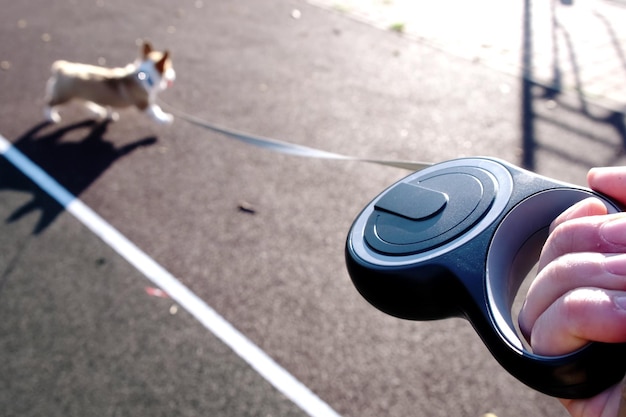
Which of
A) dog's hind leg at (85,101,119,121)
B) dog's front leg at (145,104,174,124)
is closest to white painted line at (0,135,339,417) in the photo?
dog's hind leg at (85,101,119,121)

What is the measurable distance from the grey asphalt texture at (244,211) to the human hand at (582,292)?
84.2 inches

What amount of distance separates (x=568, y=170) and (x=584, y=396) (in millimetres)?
4327

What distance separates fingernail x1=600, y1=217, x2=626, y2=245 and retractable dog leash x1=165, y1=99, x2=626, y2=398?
0.21 meters

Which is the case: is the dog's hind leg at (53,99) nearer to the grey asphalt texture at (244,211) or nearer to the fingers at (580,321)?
the grey asphalt texture at (244,211)

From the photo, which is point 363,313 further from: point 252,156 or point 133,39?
point 133,39

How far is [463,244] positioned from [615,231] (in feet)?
0.93

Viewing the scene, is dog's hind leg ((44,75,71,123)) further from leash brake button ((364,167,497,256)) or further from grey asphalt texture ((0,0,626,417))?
leash brake button ((364,167,497,256))

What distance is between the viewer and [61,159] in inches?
194

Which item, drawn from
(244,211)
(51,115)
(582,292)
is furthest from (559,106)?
(582,292)

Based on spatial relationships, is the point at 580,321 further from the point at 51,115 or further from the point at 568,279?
the point at 51,115

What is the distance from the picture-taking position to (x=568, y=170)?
15.6 ft

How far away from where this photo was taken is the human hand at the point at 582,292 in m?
0.76

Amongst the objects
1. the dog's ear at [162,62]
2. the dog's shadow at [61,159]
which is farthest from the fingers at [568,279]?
the dog's ear at [162,62]

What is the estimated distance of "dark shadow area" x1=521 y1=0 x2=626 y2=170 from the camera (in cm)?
506
